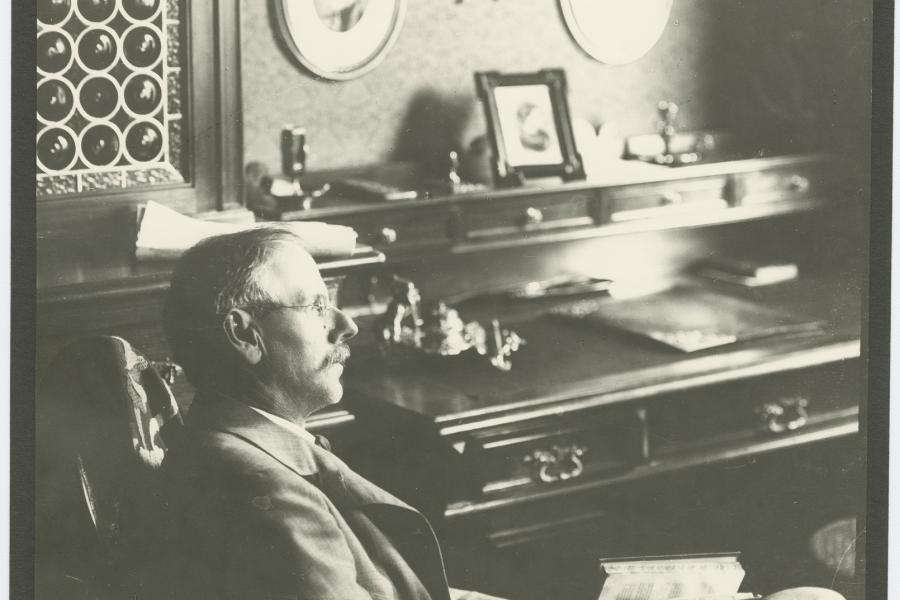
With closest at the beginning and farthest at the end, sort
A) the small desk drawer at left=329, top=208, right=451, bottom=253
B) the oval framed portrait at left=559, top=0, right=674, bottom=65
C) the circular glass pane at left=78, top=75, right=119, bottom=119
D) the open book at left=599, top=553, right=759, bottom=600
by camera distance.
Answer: the circular glass pane at left=78, top=75, right=119, bottom=119, the open book at left=599, top=553, right=759, bottom=600, the small desk drawer at left=329, top=208, right=451, bottom=253, the oval framed portrait at left=559, top=0, right=674, bottom=65

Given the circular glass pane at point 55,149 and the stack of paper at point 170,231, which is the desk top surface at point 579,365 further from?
the circular glass pane at point 55,149

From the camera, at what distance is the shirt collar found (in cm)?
233

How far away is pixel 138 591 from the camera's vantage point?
2.29 m

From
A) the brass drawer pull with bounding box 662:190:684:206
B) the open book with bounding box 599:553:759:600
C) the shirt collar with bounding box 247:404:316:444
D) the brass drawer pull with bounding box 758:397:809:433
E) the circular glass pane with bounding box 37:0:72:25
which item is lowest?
the open book with bounding box 599:553:759:600

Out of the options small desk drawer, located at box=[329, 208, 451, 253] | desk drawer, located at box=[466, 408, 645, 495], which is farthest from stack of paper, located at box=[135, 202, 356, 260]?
desk drawer, located at box=[466, 408, 645, 495]

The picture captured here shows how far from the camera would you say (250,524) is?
2.25 m

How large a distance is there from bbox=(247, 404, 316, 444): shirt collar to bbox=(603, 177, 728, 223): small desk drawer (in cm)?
116

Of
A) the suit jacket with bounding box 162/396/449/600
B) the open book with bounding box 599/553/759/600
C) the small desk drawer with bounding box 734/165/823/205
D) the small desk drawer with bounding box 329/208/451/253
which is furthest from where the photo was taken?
the small desk drawer with bounding box 734/165/823/205

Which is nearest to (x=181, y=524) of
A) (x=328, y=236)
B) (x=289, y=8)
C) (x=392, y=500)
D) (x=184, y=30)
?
(x=392, y=500)

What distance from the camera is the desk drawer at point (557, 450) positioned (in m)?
2.70

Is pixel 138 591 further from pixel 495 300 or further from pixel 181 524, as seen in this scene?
pixel 495 300

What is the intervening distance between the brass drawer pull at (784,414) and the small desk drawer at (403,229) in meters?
0.87

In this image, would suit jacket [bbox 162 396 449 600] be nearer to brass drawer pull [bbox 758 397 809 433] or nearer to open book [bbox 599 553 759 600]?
open book [bbox 599 553 759 600]

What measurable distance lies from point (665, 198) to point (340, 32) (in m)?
0.98
